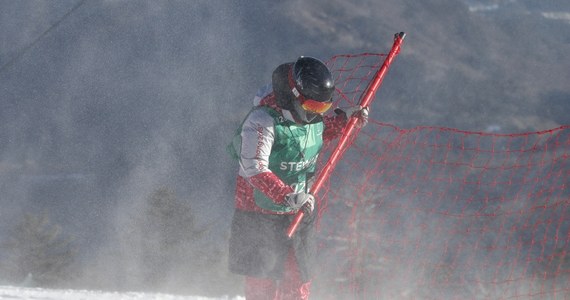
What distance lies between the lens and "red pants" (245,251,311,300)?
351 centimetres

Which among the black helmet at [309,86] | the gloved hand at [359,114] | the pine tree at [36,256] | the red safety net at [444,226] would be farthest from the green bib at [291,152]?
the pine tree at [36,256]

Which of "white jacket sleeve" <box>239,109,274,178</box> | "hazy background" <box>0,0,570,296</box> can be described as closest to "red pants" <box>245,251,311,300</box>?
"white jacket sleeve" <box>239,109,274,178</box>

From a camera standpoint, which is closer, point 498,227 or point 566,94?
point 498,227

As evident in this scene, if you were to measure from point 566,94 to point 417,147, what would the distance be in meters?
7.43

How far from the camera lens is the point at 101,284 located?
21578 mm

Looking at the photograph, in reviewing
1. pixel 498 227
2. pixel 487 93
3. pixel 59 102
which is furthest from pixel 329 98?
pixel 59 102

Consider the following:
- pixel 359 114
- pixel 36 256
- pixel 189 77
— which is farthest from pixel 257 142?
pixel 189 77

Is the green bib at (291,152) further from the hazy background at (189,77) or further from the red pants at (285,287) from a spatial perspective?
the hazy background at (189,77)

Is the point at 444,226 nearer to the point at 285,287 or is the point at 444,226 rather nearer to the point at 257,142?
the point at 285,287

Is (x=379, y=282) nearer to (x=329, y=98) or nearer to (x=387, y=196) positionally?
(x=387, y=196)

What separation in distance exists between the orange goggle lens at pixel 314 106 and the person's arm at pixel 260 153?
0.66 feet

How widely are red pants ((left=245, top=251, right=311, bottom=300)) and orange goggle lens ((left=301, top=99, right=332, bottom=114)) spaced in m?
0.94

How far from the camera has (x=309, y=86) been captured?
302 cm

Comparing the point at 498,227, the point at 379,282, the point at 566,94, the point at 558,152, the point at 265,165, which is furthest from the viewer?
the point at 566,94
